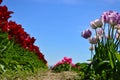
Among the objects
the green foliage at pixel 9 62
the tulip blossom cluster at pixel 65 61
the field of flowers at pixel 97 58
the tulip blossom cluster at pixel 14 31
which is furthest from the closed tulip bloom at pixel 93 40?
the tulip blossom cluster at pixel 65 61

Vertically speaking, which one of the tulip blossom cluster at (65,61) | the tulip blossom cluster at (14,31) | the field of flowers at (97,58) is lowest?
the field of flowers at (97,58)

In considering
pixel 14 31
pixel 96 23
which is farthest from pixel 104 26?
pixel 14 31

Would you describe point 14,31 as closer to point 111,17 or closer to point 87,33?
point 87,33

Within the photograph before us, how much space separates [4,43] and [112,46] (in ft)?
8.57

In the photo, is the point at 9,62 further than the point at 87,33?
Yes

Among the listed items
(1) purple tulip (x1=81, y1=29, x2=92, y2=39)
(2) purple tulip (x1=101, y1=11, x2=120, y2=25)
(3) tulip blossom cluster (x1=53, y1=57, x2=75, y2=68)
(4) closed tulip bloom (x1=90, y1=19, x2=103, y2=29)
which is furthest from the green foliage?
(3) tulip blossom cluster (x1=53, y1=57, x2=75, y2=68)

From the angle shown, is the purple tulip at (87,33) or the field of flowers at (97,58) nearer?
the field of flowers at (97,58)

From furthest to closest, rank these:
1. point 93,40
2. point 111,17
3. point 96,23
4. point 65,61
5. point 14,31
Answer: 1. point 65,61
2. point 14,31
3. point 93,40
4. point 96,23
5. point 111,17

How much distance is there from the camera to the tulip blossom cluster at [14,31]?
9898 millimetres

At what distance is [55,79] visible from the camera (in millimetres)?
7934

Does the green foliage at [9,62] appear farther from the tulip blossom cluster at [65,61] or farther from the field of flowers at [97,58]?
the tulip blossom cluster at [65,61]

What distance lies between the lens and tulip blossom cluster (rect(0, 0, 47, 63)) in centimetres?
990

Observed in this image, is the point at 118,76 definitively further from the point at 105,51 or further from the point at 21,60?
the point at 21,60

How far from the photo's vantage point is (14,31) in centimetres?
1152
